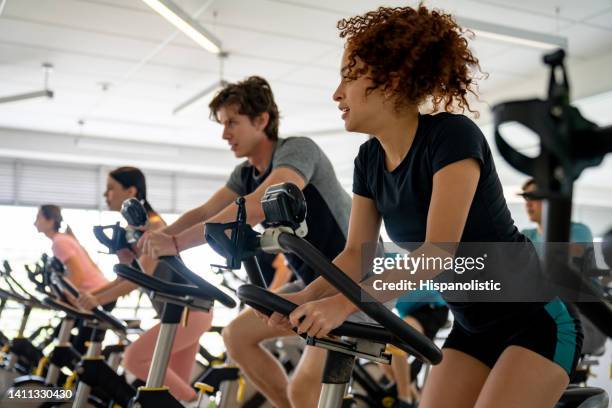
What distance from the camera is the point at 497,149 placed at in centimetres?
68

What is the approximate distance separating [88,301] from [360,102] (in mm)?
1996

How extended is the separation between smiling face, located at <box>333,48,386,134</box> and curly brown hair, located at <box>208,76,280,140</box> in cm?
110

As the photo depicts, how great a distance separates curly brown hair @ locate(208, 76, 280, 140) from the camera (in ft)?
8.41

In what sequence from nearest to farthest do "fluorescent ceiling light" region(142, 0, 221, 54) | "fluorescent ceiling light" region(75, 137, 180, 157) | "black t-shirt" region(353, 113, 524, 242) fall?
"black t-shirt" region(353, 113, 524, 242), "fluorescent ceiling light" region(142, 0, 221, 54), "fluorescent ceiling light" region(75, 137, 180, 157)

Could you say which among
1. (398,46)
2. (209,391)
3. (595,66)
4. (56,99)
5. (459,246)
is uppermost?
(595,66)

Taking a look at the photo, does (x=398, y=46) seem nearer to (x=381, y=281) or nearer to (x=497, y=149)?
(x=381, y=281)

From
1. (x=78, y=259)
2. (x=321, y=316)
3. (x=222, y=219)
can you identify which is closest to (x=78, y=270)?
(x=78, y=259)

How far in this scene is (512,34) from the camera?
5047mm

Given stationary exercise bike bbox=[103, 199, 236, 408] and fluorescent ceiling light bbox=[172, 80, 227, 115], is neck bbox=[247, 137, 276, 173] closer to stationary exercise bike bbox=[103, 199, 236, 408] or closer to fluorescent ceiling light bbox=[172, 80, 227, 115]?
stationary exercise bike bbox=[103, 199, 236, 408]

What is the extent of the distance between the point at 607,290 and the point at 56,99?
818 cm

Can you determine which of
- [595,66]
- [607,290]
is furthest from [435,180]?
[595,66]

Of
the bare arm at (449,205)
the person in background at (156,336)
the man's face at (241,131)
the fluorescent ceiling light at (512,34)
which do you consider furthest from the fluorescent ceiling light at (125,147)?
the bare arm at (449,205)

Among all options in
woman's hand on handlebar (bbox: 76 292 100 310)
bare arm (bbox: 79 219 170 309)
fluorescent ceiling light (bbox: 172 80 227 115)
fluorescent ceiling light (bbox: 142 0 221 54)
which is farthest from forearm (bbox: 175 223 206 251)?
fluorescent ceiling light (bbox: 172 80 227 115)

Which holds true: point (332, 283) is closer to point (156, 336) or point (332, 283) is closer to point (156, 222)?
point (156, 222)
